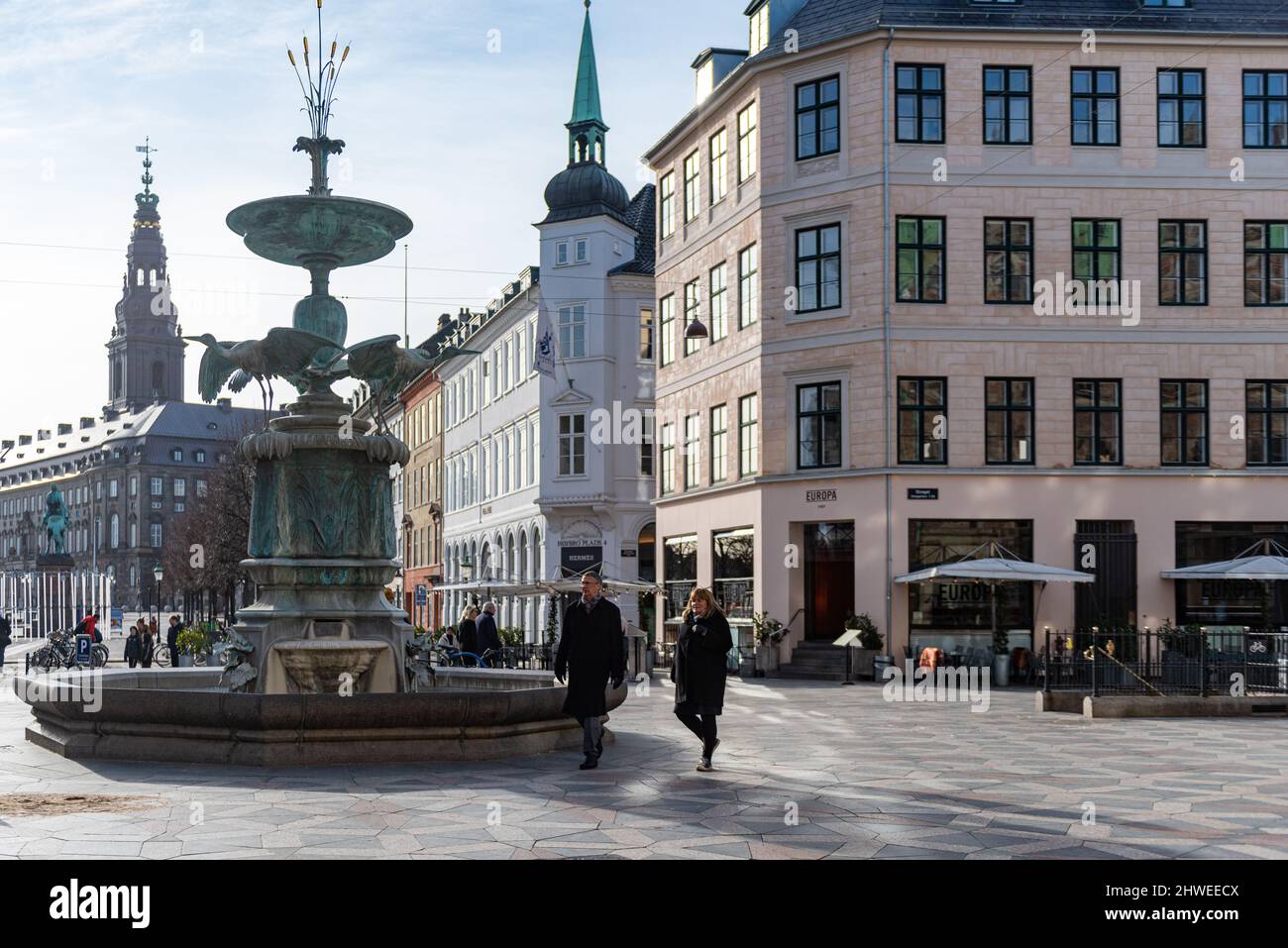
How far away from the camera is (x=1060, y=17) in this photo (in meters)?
32.8

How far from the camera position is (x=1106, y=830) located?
9.59 meters

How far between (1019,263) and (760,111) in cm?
727

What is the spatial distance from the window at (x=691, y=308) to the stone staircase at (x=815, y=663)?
32.9 feet

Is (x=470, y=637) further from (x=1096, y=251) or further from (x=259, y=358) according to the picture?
(x=1096, y=251)

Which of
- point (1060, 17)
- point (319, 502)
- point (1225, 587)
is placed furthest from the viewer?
point (1060, 17)

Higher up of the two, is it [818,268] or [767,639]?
[818,268]

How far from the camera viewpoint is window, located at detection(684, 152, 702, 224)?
39594 mm

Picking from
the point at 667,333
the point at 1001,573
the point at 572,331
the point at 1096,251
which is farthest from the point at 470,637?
the point at 572,331

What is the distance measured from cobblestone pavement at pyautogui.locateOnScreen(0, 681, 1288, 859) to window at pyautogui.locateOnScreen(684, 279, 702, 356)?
23782 mm

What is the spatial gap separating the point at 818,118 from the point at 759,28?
14.8ft

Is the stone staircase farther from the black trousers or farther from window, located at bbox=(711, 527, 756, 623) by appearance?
the black trousers

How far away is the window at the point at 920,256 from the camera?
106 ft

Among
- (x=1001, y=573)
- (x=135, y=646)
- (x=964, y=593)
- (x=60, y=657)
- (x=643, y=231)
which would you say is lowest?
(x=60, y=657)
